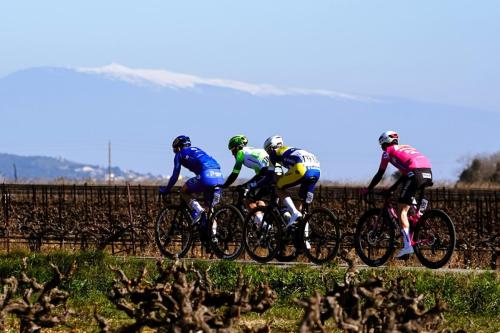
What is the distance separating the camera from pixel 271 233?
1725 centimetres

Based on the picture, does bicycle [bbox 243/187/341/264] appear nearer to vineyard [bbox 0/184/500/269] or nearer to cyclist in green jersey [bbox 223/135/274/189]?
cyclist in green jersey [bbox 223/135/274/189]

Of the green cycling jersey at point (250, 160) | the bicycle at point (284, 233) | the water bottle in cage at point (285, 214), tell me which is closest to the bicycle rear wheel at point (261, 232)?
the bicycle at point (284, 233)

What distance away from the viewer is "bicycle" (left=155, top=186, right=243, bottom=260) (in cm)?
1786

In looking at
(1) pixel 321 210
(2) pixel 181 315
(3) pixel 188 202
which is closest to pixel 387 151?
(1) pixel 321 210

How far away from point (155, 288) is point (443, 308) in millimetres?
2045

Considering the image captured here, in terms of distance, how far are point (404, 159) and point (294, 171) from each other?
159 centimetres

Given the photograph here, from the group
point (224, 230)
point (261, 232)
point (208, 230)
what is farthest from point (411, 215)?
point (208, 230)

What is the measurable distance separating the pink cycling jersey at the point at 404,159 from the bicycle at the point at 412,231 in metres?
0.38

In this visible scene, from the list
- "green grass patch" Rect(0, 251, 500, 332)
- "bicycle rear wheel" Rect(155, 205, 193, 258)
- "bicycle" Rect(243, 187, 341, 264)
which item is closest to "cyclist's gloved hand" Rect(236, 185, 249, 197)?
"bicycle" Rect(243, 187, 341, 264)

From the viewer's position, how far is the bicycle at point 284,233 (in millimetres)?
16844

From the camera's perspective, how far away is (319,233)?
55.6ft

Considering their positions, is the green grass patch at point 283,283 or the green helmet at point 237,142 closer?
the green grass patch at point 283,283

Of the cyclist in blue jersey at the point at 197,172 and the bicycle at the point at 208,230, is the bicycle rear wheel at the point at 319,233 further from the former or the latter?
the cyclist in blue jersey at the point at 197,172

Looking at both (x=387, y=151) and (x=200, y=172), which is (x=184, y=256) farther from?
(x=387, y=151)
